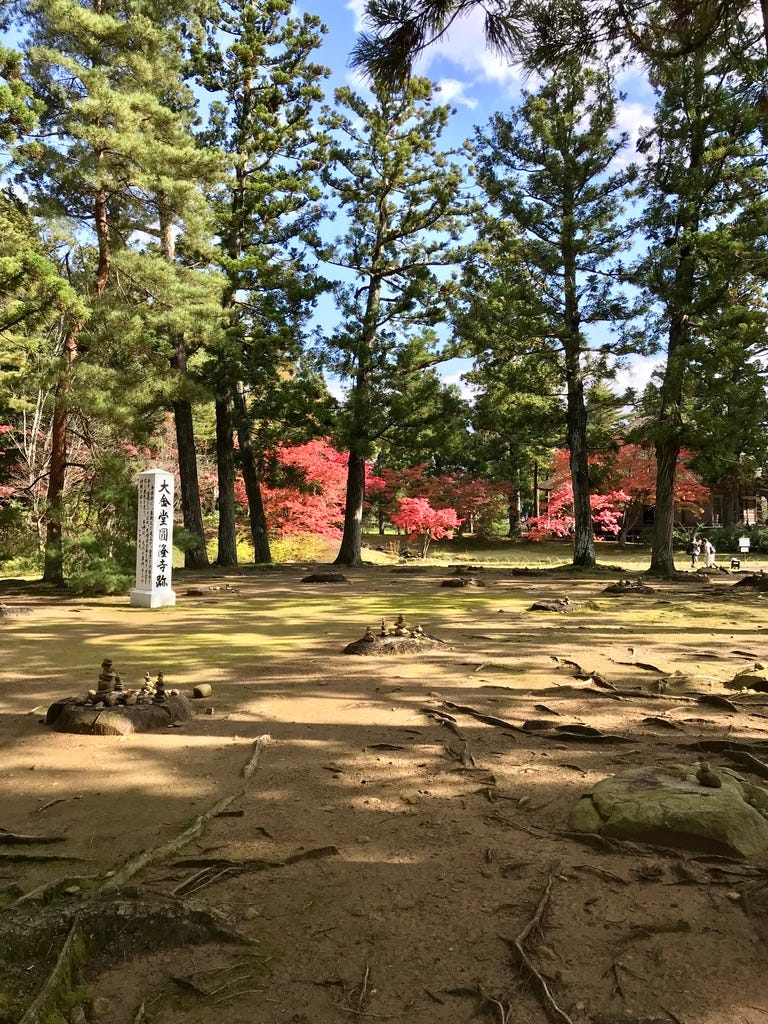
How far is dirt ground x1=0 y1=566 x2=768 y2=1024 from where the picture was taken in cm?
181

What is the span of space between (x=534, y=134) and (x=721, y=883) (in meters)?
16.5

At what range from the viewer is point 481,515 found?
30281mm

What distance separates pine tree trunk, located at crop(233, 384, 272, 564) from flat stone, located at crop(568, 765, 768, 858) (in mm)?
16191

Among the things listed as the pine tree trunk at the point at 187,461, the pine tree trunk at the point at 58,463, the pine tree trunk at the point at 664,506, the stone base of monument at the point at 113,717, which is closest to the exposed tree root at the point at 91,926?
the stone base of monument at the point at 113,717

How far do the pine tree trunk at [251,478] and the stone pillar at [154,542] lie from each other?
7.05 metres

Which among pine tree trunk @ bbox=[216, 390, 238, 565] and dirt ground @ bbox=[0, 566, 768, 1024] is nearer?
dirt ground @ bbox=[0, 566, 768, 1024]

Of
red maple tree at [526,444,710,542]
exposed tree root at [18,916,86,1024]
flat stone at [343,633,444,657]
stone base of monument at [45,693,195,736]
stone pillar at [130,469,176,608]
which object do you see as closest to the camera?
exposed tree root at [18,916,86,1024]

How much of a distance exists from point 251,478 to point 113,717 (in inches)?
604

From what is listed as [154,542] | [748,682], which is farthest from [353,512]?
[748,682]

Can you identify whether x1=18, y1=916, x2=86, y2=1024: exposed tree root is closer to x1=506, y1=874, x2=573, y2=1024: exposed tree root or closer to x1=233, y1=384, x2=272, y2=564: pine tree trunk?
x1=506, y1=874, x2=573, y2=1024: exposed tree root

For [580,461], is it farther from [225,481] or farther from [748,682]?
[748,682]

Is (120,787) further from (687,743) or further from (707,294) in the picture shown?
(707,294)

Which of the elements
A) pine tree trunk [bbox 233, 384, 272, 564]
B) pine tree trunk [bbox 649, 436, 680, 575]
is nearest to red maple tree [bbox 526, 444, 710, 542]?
pine tree trunk [bbox 649, 436, 680, 575]

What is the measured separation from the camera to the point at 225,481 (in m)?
18.1
